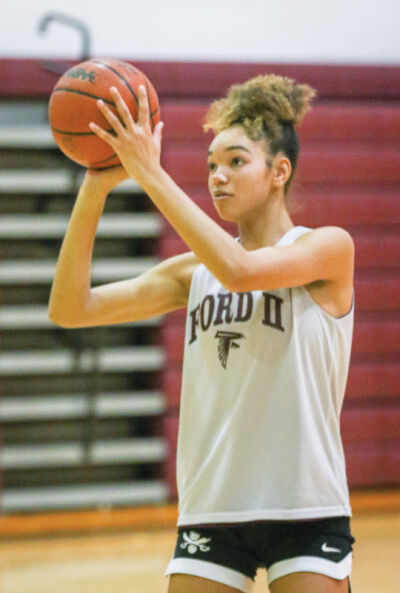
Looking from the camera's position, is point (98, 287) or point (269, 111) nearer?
point (269, 111)

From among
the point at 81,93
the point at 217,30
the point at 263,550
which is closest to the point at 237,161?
the point at 81,93

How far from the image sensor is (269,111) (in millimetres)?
2031

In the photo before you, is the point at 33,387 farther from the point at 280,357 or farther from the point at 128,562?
the point at 280,357

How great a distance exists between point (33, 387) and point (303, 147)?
226 centimetres

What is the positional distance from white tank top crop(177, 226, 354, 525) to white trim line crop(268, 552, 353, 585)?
0.09 metres

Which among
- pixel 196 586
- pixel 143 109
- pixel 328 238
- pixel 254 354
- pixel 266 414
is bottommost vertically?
pixel 196 586

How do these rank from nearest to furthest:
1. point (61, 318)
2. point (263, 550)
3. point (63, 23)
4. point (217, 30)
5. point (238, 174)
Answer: point (263, 550) < point (238, 174) < point (61, 318) < point (63, 23) < point (217, 30)

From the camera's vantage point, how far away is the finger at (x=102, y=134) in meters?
1.76

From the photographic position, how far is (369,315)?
18.2 feet

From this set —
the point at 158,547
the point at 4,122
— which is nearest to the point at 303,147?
the point at 4,122

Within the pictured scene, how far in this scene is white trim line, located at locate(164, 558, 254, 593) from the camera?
5.96ft

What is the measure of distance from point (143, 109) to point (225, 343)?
54 centimetres

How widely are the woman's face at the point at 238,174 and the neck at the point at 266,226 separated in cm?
3

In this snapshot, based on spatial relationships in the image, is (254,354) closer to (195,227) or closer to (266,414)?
(266,414)
